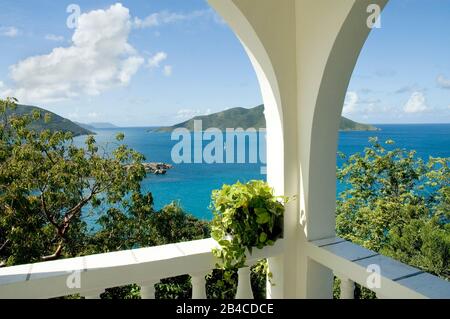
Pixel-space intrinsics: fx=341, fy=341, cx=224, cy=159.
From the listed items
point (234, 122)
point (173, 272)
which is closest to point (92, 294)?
point (173, 272)

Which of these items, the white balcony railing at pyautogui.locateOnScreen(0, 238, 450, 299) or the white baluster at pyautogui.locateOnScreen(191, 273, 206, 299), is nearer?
the white balcony railing at pyautogui.locateOnScreen(0, 238, 450, 299)

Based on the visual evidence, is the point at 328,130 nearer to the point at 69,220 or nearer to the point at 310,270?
the point at 310,270

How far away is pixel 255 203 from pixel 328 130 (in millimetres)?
565

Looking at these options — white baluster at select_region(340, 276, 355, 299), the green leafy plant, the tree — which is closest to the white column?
the green leafy plant

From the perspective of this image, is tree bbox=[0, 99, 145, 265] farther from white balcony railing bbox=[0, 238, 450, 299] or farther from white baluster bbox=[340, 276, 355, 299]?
white baluster bbox=[340, 276, 355, 299]

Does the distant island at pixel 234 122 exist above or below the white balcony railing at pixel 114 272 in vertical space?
above

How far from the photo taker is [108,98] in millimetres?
19359

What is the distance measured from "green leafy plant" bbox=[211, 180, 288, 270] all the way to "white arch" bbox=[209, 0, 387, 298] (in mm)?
170

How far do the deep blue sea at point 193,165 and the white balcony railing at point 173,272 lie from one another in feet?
13.9

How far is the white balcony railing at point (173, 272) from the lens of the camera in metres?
1.42

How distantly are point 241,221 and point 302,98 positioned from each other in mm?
727

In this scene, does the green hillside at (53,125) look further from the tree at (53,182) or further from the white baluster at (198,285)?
the white baluster at (198,285)

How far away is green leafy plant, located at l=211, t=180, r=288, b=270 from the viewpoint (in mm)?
1726

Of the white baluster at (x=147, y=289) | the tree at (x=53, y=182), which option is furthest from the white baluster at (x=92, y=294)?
the tree at (x=53, y=182)
